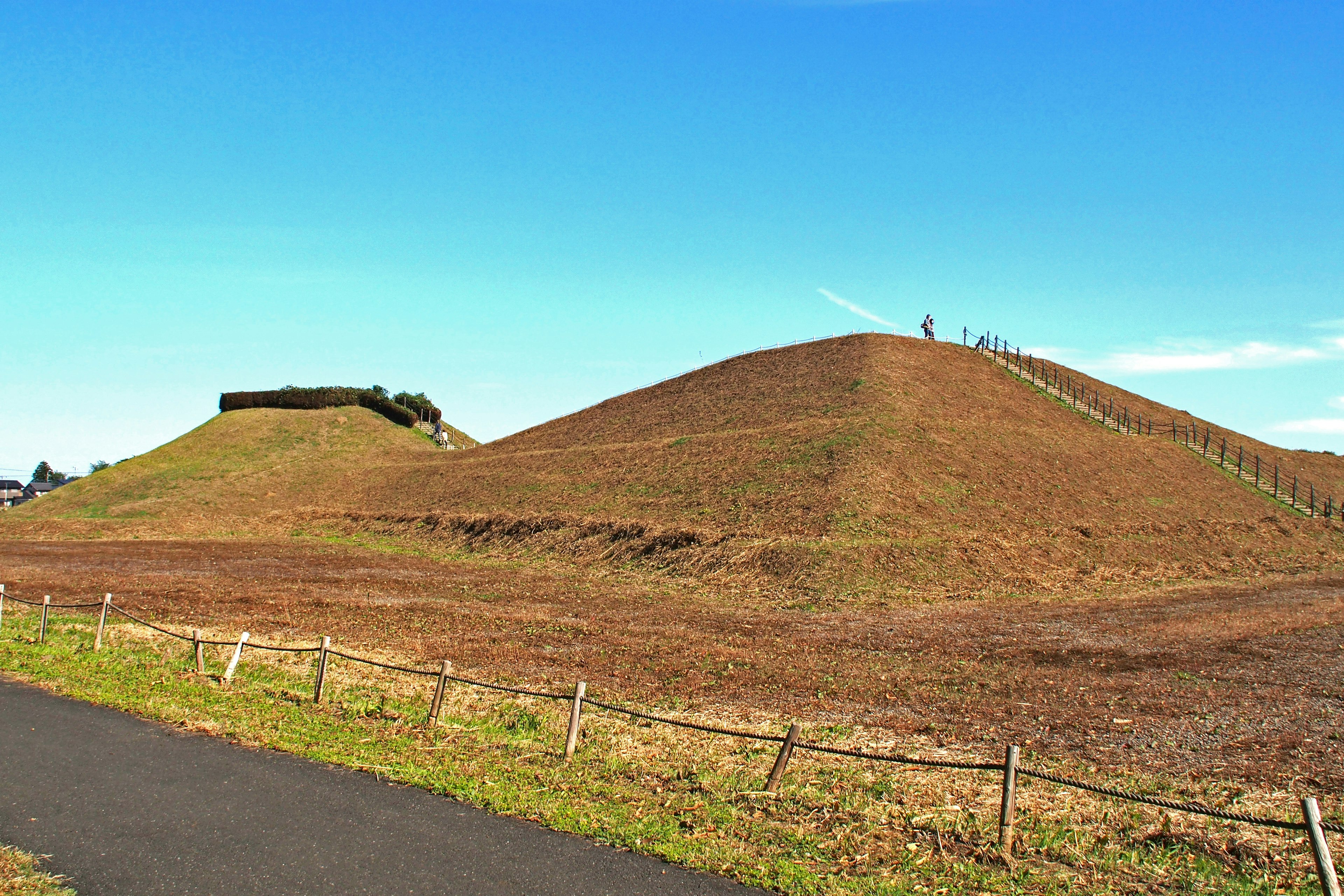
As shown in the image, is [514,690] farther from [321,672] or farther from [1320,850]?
[1320,850]

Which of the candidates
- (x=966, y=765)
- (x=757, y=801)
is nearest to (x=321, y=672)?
(x=757, y=801)

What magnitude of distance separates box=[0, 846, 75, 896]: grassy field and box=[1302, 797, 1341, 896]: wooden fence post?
1075 centimetres

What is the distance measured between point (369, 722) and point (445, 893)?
20.3 feet

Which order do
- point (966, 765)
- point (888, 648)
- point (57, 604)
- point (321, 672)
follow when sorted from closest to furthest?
point (966, 765)
point (321, 672)
point (888, 648)
point (57, 604)

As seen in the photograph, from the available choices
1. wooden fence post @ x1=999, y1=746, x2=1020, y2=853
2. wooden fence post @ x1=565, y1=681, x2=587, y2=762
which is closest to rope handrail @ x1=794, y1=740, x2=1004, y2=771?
wooden fence post @ x1=999, y1=746, x2=1020, y2=853

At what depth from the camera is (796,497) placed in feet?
127

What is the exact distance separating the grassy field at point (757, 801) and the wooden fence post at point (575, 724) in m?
0.26

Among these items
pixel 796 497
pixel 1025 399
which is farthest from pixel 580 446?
pixel 1025 399

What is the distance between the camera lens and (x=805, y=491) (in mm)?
39375

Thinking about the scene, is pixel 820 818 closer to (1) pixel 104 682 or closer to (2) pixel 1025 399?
(1) pixel 104 682

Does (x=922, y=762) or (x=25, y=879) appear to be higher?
(x=922, y=762)

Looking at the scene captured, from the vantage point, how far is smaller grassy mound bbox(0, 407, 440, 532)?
6044 centimetres

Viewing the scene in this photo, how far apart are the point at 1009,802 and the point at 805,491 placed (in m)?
30.7

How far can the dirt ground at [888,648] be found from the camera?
41.7ft
